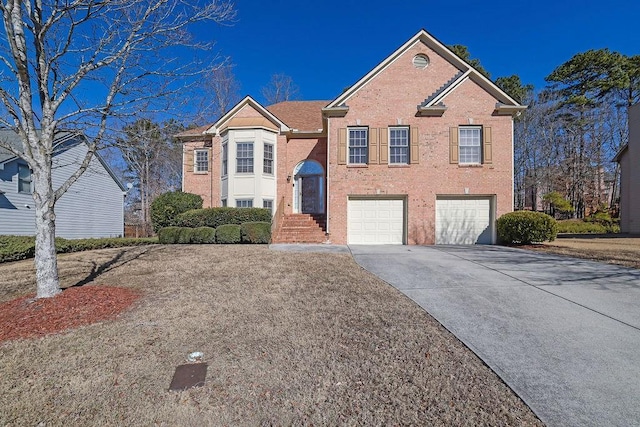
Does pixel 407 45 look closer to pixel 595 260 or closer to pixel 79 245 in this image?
pixel 595 260

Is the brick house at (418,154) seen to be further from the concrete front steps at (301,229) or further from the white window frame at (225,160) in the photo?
the white window frame at (225,160)

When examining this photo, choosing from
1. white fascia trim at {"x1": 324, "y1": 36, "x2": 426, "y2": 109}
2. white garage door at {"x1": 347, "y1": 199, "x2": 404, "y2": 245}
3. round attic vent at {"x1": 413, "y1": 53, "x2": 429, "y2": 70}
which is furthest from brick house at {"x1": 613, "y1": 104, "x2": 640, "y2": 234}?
white garage door at {"x1": 347, "y1": 199, "x2": 404, "y2": 245}

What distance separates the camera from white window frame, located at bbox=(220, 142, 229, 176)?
16.0m

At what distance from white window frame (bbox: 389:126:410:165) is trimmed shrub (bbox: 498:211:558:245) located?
192 inches

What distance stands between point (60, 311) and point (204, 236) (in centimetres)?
820

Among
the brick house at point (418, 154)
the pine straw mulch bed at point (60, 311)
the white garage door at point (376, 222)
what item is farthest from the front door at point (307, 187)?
the pine straw mulch bed at point (60, 311)

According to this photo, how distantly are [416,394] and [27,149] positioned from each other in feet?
20.6

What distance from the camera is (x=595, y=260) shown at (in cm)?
880

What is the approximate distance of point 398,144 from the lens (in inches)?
527

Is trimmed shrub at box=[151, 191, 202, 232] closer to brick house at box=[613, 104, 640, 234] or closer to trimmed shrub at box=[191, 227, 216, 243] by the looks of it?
trimmed shrub at box=[191, 227, 216, 243]

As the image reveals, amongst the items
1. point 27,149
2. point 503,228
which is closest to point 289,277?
point 27,149

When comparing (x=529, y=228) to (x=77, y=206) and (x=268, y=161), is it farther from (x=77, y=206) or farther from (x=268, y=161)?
(x=77, y=206)

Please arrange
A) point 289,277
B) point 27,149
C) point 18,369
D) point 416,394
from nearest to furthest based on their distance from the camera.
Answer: point 416,394
point 18,369
point 27,149
point 289,277

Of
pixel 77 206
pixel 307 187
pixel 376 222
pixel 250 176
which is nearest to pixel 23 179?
pixel 77 206
